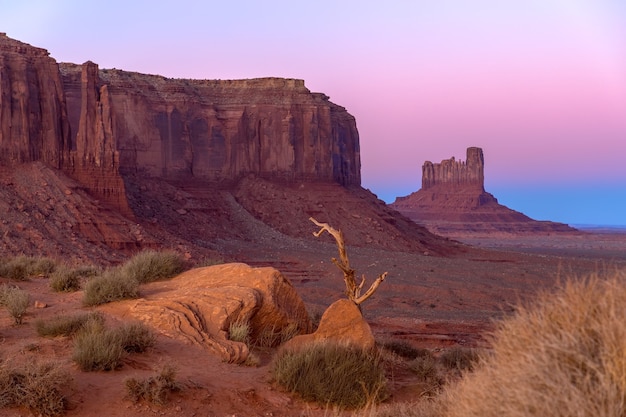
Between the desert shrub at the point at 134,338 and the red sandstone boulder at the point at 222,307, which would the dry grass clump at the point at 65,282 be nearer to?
the red sandstone boulder at the point at 222,307

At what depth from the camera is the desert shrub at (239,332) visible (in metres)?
11.1

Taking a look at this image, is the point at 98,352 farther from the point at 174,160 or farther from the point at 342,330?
the point at 174,160

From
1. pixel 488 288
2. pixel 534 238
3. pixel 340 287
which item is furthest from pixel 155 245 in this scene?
pixel 534 238

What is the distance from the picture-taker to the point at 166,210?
50.7m

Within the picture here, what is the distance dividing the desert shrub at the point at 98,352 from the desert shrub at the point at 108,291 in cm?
297

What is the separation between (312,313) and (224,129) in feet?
165

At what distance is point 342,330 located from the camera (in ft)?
35.4

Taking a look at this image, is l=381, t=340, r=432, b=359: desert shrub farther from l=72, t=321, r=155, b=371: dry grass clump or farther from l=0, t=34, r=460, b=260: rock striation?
l=0, t=34, r=460, b=260: rock striation

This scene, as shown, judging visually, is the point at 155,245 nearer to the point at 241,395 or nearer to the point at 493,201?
the point at 241,395

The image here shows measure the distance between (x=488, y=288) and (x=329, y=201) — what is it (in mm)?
28923

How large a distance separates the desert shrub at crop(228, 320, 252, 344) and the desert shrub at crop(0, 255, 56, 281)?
319 inches

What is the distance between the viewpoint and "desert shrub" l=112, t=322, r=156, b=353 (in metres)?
9.67

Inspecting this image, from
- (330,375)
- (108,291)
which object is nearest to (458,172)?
(108,291)

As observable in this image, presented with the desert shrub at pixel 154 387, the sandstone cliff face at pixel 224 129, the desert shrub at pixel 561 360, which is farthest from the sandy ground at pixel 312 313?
the sandstone cliff face at pixel 224 129
